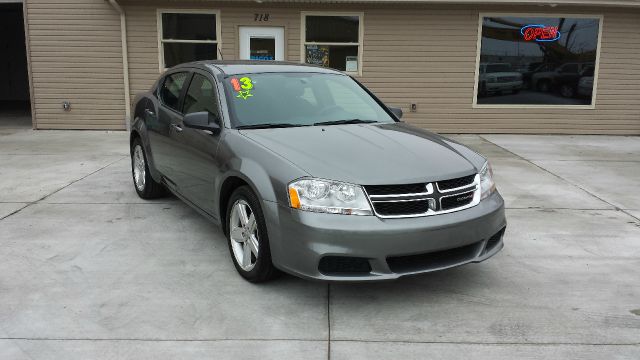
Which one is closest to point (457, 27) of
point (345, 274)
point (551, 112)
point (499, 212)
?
point (551, 112)

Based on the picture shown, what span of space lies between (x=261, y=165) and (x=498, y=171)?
17.2 feet

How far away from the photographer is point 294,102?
459 cm

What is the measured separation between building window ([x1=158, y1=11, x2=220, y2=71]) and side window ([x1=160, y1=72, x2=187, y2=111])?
594cm

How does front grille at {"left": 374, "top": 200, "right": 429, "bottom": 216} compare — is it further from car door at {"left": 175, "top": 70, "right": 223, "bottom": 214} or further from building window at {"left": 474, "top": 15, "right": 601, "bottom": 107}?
building window at {"left": 474, "top": 15, "right": 601, "bottom": 107}

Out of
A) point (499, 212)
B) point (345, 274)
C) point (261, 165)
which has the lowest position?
point (345, 274)

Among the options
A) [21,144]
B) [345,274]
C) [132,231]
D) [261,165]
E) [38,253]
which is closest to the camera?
[345,274]

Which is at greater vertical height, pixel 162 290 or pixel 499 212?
pixel 499 212

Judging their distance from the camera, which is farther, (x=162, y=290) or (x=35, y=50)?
(x=35, y=50)

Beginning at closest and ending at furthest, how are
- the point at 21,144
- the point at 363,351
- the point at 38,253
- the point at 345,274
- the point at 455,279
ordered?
the point at 363,351
the point at 345,274
the point at 455,279
the point at 38,253
the point at 21,144

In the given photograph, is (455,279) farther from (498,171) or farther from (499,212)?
(498,171)

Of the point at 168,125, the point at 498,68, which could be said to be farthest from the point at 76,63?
the point at 498,68

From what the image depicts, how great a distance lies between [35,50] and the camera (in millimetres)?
11367

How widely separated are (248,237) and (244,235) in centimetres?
6

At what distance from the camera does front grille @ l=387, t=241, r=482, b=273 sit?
3400 millimetres
